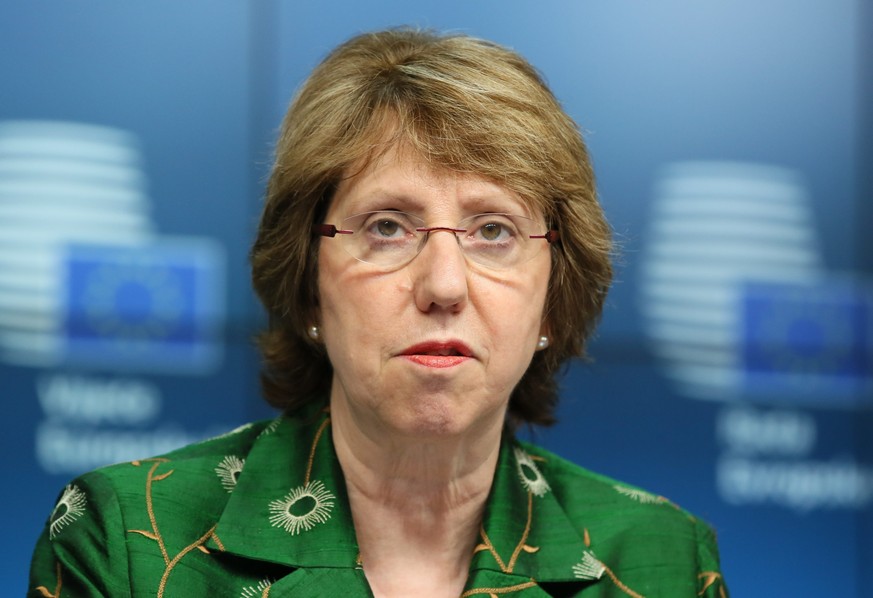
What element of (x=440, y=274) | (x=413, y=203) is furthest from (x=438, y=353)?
(x=413, y=203)

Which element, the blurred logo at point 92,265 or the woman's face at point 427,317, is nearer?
the woman's face at point 427,317

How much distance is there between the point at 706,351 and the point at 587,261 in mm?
1135

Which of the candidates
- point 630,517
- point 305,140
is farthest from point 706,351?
point 305,140

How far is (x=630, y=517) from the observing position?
6.65ft

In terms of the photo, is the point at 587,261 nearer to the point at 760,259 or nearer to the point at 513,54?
the point at 513,54

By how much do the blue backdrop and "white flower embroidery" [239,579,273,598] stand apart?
1068 mm

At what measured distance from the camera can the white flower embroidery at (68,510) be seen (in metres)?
1.78

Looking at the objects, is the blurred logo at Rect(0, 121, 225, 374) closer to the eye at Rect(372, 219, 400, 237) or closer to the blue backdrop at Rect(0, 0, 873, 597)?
the blue backdrop at Rect(0, 0, 873, 597)

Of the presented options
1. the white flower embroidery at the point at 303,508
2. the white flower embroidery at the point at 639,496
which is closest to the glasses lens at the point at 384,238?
the white flower embroidery at the point at 303,508

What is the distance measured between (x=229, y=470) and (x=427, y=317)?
0.45 meters

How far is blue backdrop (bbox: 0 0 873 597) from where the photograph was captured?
8.86ft

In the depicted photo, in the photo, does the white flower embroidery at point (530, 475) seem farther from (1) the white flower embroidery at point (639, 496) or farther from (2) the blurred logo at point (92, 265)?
(2) the blurred logo at point (92, 265)

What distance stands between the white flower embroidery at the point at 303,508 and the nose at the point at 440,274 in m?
0.37

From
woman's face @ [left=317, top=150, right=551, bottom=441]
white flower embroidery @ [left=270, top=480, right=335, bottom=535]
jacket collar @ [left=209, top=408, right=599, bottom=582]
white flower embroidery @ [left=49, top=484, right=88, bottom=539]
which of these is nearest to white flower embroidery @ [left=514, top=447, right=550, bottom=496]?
jacket collar @ [left=209, top=408, right=599, bottom=582]
